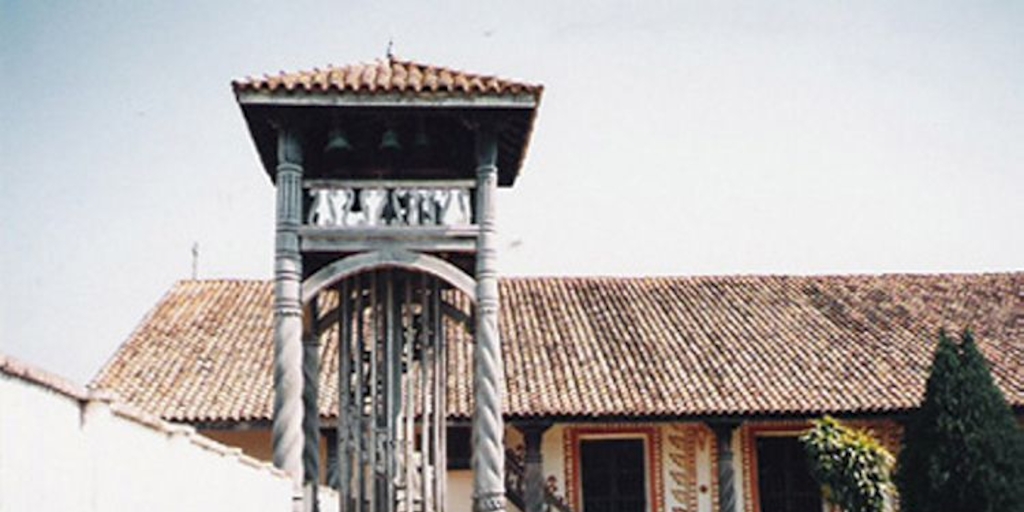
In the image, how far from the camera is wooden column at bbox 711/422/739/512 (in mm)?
16188

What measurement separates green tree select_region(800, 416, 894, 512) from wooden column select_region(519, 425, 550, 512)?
401 cm

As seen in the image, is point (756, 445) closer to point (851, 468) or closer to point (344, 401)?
point (851, 468)

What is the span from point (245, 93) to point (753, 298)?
46.2 ft

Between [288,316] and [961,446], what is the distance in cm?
820

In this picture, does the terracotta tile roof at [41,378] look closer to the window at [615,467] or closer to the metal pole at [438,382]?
the metal pole at [438,382]

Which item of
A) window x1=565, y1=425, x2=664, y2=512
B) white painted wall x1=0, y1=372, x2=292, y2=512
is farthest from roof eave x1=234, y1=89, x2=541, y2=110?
window x1=565, y1=425, x2=664, y2=512

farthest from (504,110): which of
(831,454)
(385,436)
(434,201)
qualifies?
(831,454)

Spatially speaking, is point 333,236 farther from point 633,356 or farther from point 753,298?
point 753,298

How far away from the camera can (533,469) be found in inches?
618

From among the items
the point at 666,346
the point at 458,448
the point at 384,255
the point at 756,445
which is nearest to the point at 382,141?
the point at 384,255

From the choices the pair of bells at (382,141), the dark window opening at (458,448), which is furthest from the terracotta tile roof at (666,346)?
the pair of bells at (382,141)

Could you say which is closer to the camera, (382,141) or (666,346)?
(382,141)

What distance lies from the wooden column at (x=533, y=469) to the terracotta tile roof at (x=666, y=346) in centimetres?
48

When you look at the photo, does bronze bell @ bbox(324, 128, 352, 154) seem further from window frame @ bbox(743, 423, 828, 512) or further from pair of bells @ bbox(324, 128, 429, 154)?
window frame @ bbox(743, 423, 828, 512)
